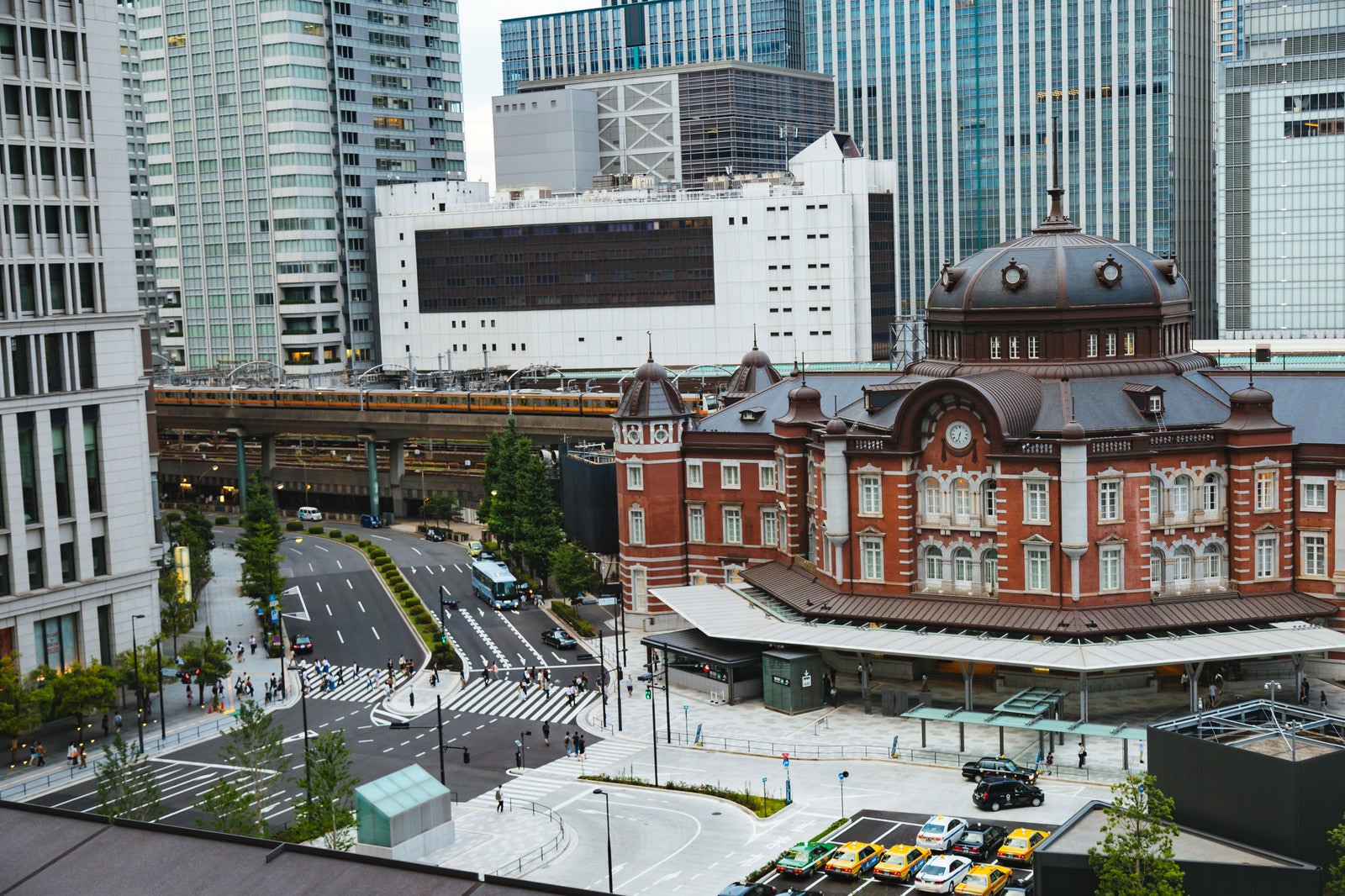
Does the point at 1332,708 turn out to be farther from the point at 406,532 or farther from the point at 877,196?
the point at 877,196

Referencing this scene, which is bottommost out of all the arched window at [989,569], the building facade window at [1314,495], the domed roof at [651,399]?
the arched window at [989,569]

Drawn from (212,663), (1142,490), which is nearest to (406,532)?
(212,663)

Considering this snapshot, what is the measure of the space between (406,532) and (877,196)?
68.7 m

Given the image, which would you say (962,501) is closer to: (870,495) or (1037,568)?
(870,495)

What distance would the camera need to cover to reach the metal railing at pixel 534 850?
69.6 metres

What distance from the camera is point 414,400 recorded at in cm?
16850

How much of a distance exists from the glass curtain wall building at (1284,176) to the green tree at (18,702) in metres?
136

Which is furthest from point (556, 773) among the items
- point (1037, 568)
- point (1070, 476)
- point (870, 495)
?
point (1070, 476)

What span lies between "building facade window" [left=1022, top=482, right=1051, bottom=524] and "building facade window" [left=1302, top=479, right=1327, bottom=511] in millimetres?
15489

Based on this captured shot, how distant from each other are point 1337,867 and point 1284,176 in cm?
13678

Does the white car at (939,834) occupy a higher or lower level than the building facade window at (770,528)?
lower

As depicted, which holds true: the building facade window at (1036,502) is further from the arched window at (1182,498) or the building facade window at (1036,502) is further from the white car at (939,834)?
the white car at (939,834)

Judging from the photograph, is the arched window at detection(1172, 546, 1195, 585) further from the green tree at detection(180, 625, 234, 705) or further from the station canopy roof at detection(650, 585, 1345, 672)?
the green tree at detection(180, 625, 234, 705)

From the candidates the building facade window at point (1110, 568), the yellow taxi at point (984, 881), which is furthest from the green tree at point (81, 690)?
the building facade window at point (1110, 568)
